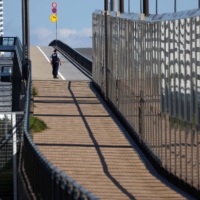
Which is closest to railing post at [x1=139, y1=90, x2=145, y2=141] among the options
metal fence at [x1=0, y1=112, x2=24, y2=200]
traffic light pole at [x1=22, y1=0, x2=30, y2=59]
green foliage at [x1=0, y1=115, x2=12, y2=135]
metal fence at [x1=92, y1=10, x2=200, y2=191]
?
metal fence at [x1=92, y1=10, x2=200, y2=191]

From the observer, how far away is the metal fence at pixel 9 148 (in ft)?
72.1

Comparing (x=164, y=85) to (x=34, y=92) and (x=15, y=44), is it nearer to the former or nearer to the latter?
(x=34, y=92)

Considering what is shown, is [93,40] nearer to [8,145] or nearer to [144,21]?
[8,145]

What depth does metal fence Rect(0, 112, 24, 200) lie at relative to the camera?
865 inches

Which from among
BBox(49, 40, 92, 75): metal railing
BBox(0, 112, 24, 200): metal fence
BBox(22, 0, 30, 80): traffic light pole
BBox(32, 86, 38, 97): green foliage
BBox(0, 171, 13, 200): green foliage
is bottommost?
BBox(0, 171, 13, 200): green foliage

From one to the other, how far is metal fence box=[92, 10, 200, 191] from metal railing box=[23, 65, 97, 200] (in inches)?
118

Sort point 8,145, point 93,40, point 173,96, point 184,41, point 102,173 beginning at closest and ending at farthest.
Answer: point 184,41 < point 173,96 < point 102,173 < point 8,145 < point 93,40

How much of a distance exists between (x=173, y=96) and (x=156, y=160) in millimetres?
2427

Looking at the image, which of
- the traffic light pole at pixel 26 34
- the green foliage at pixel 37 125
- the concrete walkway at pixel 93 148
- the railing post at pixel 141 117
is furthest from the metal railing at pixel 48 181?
the traffic light pole at pixel 26 34

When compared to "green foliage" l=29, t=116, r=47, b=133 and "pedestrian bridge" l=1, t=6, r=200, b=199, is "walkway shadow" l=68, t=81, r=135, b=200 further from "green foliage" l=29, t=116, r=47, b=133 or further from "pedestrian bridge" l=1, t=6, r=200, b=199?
"green foliage" l=29, t=116, r=47, b=133

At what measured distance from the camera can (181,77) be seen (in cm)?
1557

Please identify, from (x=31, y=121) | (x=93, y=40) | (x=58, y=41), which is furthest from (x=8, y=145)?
(x=58, y=41)

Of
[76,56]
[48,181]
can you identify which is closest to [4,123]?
[48,181]

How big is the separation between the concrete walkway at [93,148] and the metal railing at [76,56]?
30.5 feet
